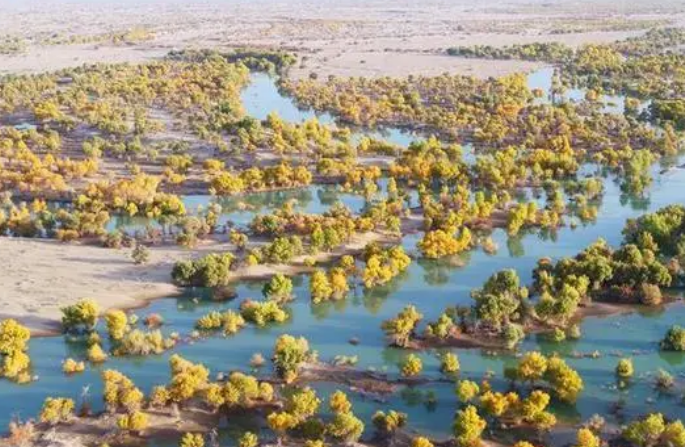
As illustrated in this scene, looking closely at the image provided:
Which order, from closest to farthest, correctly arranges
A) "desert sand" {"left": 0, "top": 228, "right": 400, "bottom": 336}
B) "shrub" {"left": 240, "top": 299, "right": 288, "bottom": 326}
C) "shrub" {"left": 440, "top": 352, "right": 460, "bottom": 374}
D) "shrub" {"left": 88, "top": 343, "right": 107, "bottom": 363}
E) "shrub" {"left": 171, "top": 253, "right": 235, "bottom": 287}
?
"shrub" {"left": 440, "top": 352, "right": 460, "bottom": 374} → "shrub" {"left": 88, "top": 343, "right": 107, "bottom": 363} → "shrub" {"left": 240, "top": 299, "right": 288, "bottom": 326} → "desert sand" {"left": 0, "top": 228, "right": 400, "bottom": 336} → "shrub" {"left": 171, "top": 253, "right": 235, "bottom": 287}

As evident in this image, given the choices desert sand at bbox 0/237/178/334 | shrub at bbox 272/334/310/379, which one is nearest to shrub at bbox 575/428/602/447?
shrub at bbox 272/334/310/379

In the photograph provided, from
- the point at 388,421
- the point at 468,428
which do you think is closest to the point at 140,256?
the point at 388,421

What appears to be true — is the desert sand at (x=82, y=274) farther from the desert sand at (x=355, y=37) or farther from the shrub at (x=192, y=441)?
the desert sand at (x=355, y=37)

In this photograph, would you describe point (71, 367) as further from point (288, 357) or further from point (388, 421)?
point (388, 421)

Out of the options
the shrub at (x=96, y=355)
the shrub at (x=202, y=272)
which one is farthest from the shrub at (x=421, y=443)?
the shrub at (x=202, y=272)

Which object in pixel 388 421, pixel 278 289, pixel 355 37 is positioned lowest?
pixel 388 421

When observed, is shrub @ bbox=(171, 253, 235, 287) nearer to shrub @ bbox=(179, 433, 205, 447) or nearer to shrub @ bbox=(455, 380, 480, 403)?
shrub @ bbox=(179, 433, 205, 447)

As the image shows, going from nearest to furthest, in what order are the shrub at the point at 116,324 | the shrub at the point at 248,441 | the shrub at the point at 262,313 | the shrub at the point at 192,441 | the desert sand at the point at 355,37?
1. the shrub at the point at 192,441
2. the shrub at the point at 248,441
3. the shrub at the point at 116,324
4. the shrub at the point at 262,313
5. the desert sand at the point at 355,37

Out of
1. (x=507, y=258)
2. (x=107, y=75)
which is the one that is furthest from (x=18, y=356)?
(x=107, y=75)

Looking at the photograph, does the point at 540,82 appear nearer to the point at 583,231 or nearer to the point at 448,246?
the point at 583,231
